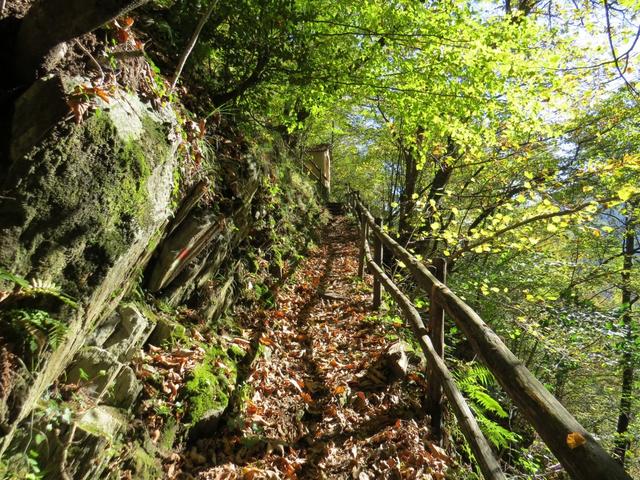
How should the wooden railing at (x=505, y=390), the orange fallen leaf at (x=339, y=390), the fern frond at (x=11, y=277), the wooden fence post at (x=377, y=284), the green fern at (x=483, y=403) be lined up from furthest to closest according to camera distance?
the wooden fence post at (x=377, y=284) < the orange fallen leaf at (x=339, y=390) < the green fern at (x=483, y=403) < the fern frond at (x=11, y=277) < the wooden railing at (x=505, y=390)

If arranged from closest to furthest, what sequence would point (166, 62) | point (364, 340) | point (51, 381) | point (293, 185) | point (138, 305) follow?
point (51, 381) → point (138, 305) → point (166, 62) → point (364, 340) → point (293, 185)

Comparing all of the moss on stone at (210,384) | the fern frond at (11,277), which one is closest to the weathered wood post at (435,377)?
the moss on stone at (210,384)

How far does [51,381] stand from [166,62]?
3942 millimetres

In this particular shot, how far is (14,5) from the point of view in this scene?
7.85ft

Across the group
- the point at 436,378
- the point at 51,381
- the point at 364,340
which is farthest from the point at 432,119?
the point at 51,381

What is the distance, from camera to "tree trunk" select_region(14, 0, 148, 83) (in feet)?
6.44

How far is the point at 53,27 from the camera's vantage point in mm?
2127

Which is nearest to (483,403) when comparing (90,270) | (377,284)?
(377,284)

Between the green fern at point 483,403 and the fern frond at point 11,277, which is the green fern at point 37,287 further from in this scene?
the green fern at point 483,403

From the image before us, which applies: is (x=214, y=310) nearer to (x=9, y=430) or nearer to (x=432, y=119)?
(x=9, y=430)

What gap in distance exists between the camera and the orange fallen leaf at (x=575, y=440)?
4.86ft

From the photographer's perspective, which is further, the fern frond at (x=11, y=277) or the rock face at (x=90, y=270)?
the rock face at (x=90, y=270)

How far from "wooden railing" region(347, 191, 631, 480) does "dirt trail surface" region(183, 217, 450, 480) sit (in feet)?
1.59

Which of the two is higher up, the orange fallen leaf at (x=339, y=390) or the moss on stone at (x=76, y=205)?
the moss on stone at (x=76, y=205)
